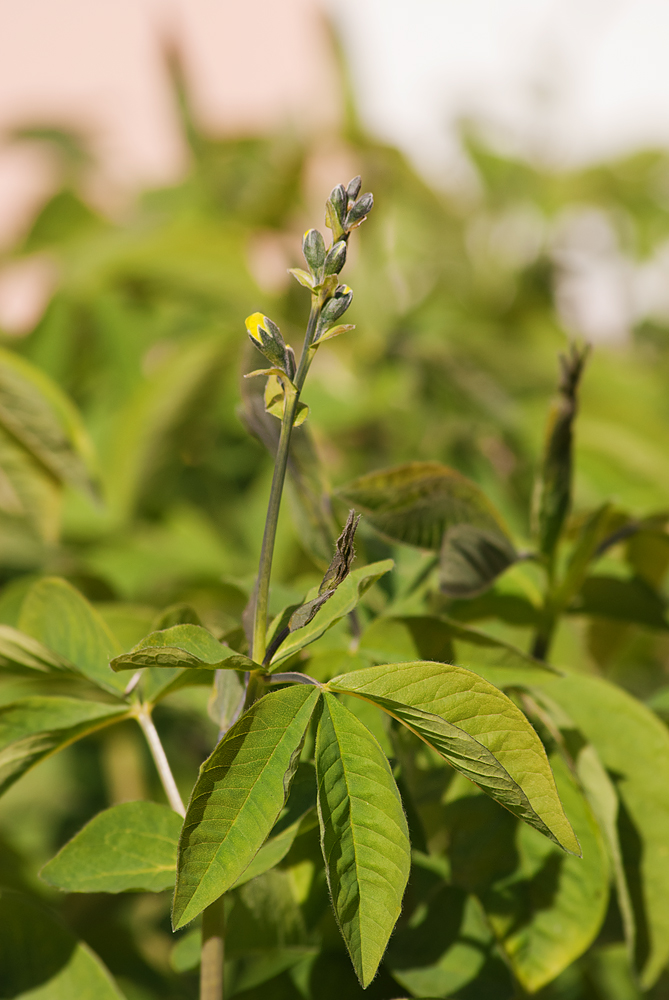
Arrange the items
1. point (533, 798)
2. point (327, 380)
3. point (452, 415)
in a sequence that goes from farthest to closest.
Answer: point (327, 380), point (452, 415), point (533, 798)

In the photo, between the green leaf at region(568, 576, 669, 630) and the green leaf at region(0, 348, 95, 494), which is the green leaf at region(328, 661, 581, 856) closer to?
the green leaf at region(568, 576, 669, 630)

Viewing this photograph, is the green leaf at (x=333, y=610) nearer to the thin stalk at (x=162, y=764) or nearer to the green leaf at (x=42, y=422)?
the thin stalk at (x=162, y=764)

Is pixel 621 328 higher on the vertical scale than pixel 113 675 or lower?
Result: higher

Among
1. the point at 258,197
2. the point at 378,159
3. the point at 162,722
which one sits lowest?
the point at 162,722

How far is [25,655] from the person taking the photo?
316 millimetres

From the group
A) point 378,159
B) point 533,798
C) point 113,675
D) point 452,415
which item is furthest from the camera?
point 378,159

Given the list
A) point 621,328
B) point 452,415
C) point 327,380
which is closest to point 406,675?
point 452,415

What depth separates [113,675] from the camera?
0.36m

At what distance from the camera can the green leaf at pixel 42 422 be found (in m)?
0.49

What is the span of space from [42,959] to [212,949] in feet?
0.38

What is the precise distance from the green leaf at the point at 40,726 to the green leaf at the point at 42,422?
0.63 feet

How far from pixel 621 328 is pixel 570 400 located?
3.29ft

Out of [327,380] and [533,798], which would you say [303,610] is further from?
[327,380]

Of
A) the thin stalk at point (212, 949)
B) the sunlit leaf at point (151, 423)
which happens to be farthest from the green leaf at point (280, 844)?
the sunlit leaf at point (151, 423)
